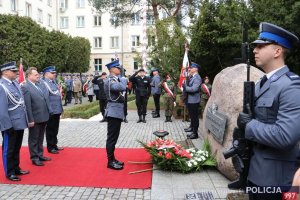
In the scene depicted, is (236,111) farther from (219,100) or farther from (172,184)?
(172,184)

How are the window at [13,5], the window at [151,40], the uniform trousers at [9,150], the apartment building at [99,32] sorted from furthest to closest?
the apartment building at [99,32] → the window at [13,5] → the window at [151,40] → the uniform trousers at [9,150]

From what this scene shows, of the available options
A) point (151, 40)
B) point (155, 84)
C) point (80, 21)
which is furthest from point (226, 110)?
point (80, 21)

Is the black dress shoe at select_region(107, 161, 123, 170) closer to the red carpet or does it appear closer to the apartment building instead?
the red carpet

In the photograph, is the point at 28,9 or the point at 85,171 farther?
the point at 28,9

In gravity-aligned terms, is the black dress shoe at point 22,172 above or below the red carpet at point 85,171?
above

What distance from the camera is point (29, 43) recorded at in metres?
28.4

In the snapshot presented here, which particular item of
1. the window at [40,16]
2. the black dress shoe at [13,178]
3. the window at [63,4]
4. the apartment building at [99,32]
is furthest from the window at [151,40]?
the window at [63,4]

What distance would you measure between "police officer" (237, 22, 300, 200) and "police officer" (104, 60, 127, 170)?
421cm

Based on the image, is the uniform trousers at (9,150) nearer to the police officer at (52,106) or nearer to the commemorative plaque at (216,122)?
the police officer at (52,106)

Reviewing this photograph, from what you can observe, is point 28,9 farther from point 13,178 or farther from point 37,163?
point 13,178

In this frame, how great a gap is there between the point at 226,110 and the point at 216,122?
0.37 m

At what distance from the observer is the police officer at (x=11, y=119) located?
5977 millimetres

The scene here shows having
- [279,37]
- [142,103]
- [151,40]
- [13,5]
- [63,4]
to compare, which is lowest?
[142,103]

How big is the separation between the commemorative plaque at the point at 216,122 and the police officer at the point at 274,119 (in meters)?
3.30
